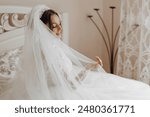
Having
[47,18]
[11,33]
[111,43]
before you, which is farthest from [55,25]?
[111,43]

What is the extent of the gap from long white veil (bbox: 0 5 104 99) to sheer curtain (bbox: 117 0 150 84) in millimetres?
1347

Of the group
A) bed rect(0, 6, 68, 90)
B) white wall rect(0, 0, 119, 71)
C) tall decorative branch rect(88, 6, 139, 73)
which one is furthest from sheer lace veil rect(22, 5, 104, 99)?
tall decorative branch rect(88, 6, 139, 73)

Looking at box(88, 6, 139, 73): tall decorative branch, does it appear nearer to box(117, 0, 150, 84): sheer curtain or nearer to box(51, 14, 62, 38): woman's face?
box(117, 0, 150, 84): sheer curtain

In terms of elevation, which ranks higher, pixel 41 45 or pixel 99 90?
pixel 41 45

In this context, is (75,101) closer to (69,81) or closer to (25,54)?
(69,81)

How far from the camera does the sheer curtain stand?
3.15 m

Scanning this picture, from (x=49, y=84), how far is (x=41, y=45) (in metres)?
0.26

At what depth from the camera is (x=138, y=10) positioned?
10.6ft

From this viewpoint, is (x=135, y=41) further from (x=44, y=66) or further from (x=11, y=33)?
(x=44, y=66)

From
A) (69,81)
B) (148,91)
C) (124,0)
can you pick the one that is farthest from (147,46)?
(69,81)

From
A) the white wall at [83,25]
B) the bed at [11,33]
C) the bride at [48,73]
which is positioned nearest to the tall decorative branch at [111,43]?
the white wall at [83,25]

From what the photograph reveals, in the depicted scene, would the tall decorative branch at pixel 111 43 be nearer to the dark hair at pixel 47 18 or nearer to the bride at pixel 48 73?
the bride at pixel 48 73

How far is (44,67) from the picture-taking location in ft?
6.21

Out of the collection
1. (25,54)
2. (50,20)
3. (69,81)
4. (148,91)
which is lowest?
(148,91)
